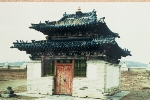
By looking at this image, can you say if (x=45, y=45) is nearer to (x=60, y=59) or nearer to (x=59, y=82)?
(x=60, y=59)

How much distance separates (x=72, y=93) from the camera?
1216cm

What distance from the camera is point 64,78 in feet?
41.4

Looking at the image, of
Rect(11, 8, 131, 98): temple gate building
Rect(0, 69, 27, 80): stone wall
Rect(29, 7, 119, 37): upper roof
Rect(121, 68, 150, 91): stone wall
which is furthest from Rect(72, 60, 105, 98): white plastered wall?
Rect(0, 69, 27, 80): stone wall

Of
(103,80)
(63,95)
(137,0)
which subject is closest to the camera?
(137,0)

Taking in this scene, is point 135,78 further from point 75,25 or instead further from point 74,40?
point 75,25

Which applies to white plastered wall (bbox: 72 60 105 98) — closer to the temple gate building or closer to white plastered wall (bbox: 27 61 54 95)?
the temple gate building

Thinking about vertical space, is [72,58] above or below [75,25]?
below

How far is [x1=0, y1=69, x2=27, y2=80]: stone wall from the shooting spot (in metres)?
25.4

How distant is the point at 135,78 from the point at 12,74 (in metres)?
14.1

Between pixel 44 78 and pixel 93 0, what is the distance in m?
5.48

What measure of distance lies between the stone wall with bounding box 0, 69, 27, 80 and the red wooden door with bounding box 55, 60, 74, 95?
44.9 ft

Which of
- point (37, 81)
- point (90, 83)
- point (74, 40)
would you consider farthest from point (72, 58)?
point (37, 81)

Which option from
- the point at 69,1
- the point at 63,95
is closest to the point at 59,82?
the point at 63,95

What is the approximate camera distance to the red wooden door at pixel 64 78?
40.9 ft
